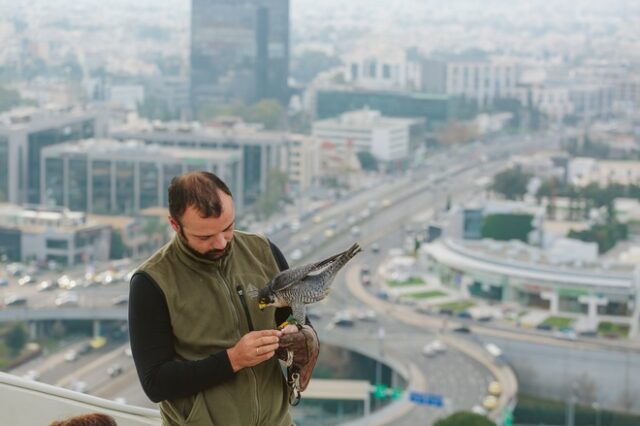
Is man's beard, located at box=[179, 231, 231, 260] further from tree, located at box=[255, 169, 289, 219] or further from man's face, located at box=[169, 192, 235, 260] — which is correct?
tree, located at box=[255, 169, 289, 219]

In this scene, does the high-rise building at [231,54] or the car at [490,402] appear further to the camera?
the high-rise building at [231,54]

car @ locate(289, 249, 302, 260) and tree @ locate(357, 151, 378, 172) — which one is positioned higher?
tree @ locate(357, 151, 378, 172)

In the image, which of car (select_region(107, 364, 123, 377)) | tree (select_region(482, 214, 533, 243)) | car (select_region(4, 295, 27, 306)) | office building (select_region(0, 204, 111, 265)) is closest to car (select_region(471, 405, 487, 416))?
car (select_region(107, 364, 123, 377))

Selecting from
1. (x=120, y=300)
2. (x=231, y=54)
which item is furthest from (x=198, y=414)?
(x=231, y=54)

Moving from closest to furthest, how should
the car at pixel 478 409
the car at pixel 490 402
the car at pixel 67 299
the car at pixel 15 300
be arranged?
the car at pixel 478 409 < the car at pixel 490 402 < the car at pixel 67 299 < the car at pixel 15 300

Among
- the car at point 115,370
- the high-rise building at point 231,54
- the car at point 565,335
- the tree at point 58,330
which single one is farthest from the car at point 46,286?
the high-rise building at point 231,54

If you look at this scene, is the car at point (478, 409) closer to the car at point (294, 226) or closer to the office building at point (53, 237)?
the office building at point (53, 237)

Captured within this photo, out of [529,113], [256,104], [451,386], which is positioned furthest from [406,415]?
[529,113]
